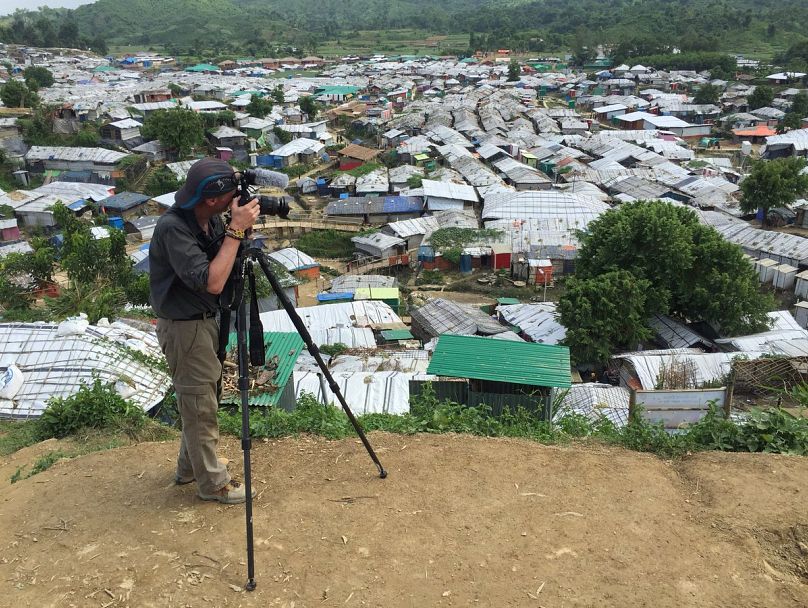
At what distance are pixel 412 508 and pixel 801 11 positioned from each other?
9112 centimetres

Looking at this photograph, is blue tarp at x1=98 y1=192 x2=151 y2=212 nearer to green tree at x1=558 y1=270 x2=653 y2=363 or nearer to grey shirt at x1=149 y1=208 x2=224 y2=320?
green tree at x1=558 y1=270 x2=653 y2=363

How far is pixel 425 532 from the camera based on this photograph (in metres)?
3.06

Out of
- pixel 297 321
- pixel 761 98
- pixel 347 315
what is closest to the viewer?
pixel 297 321

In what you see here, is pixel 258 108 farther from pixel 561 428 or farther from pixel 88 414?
pixel 561 428

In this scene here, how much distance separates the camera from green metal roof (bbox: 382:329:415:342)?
1473 cm

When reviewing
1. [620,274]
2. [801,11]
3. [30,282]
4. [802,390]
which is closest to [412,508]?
[802,390]

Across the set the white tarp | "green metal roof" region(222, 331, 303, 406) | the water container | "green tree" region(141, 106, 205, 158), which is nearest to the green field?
the water container

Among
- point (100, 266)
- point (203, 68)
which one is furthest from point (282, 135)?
point (203, 68)

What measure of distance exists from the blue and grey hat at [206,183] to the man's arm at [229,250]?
126 mm

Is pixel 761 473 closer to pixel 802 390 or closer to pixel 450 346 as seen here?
pixel 802 390

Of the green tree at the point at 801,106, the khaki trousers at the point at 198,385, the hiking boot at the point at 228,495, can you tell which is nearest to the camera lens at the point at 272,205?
the khaki trousers at the point at 198,385

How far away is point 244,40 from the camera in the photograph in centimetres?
9375

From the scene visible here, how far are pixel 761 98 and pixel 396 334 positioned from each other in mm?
37940

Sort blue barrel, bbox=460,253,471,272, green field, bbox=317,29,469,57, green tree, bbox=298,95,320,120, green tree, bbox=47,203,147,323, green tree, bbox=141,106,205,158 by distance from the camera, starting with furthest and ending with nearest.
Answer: green field, bbox=317,29,469,57 → green tree, bbox=298,95,320,120 → green tree, bbox=141,106,205,158 → blue barrel, bbox=460,253,471,272 → green tree, bbox=47,203,147,323
